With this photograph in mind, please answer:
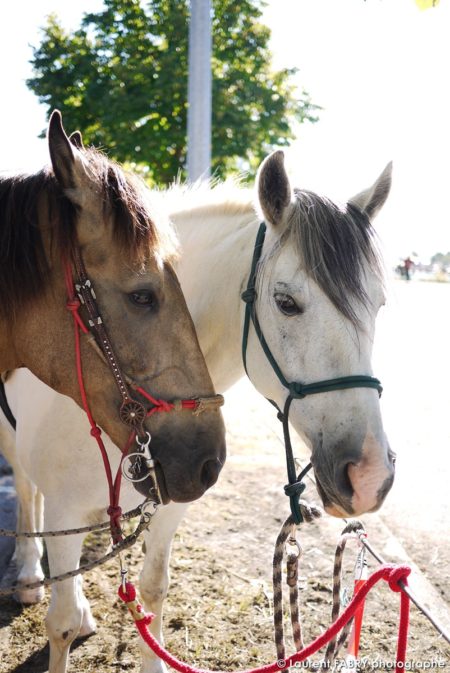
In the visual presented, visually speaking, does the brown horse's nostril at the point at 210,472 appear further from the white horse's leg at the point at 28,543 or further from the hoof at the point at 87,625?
the white horse's leg at the point at 28,543

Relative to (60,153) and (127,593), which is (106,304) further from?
(127,593)

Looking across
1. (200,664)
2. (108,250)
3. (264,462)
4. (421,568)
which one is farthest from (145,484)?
(264,462)

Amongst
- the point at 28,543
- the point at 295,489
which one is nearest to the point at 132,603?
the point at 295,489

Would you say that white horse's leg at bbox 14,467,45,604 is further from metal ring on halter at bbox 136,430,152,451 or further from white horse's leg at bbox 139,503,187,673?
metal ring on halter at bbox 136,430,152,451

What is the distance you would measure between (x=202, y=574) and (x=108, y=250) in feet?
9.53

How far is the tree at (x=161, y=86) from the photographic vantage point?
32.2 feet

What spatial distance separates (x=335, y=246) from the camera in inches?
73.7

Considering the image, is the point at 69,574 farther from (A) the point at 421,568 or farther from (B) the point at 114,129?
(B) the point at 114,129

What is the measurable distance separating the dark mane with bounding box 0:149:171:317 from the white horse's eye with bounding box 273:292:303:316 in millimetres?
496

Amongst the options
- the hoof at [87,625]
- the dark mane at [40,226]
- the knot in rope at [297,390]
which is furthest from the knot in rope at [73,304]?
the hoof at [87,625]

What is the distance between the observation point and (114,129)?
9.91 meters

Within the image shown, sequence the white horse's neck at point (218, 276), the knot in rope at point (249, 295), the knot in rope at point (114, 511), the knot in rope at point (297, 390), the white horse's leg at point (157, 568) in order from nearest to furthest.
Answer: the knot in rope at point (297, 390) → the knot in rope at point (114, 511) → the knot in rope at point (249, 295) → the white horse's neck at point (218, 276) → the white horse's leg at point (157, 568)

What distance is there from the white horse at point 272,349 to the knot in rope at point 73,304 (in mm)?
678

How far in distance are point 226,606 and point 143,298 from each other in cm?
255
